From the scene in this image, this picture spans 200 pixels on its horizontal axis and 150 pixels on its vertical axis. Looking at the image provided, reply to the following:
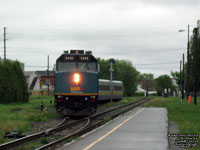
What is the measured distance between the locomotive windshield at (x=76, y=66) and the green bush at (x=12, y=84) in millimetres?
17138

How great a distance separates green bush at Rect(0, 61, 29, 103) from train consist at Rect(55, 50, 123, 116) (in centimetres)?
1720

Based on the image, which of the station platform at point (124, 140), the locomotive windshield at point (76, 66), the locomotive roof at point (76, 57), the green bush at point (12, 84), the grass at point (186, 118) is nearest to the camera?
the station platform at point (124, 140)

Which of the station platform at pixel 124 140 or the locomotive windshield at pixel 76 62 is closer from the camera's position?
the station platform at pixel 124 140

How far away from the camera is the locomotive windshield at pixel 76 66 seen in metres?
25.5

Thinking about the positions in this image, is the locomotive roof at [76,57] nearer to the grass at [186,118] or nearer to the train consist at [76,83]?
the train consist at [76,83]

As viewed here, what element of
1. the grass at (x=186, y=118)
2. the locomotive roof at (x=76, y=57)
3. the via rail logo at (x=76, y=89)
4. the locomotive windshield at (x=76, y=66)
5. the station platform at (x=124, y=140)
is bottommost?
the station platform at (x=124, y=140)

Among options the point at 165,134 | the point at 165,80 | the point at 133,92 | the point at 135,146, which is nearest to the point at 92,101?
the point at 165,134

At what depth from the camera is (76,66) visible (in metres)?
25.6

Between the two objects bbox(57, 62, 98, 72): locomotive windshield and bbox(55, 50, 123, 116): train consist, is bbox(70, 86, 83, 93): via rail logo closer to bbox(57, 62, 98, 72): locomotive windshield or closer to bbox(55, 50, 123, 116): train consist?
bbox(55, 50, 123, 116): train consist

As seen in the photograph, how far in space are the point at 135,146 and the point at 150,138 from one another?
82.4 inches

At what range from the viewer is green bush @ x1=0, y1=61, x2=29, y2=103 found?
41.3m

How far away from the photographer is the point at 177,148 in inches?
478

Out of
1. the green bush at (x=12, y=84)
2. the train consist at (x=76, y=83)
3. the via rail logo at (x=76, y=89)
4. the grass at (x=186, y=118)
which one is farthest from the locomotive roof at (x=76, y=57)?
the green bush at (x=12, y=84)

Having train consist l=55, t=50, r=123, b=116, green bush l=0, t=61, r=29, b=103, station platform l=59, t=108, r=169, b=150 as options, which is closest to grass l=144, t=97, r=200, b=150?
station platform l=59, t=108, r=169, b=150
